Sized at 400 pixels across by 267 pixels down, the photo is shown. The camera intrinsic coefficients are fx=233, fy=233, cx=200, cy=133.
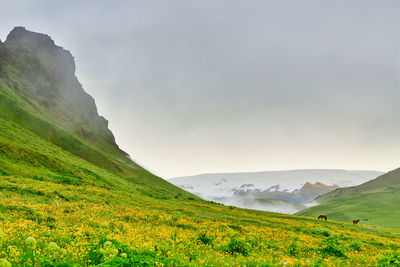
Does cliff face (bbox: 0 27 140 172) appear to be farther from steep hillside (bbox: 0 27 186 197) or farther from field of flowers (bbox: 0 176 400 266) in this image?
field of flowers (bbox: 0 176 400 266)

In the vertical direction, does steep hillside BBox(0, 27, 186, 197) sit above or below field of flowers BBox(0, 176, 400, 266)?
above

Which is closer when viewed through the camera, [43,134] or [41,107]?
[43,134]

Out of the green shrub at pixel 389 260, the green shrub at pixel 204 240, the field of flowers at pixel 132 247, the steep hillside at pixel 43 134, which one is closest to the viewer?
the field of flowers at pixel 132 247

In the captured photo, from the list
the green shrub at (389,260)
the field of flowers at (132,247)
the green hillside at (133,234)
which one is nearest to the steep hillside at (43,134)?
the green hillside at (133,234)

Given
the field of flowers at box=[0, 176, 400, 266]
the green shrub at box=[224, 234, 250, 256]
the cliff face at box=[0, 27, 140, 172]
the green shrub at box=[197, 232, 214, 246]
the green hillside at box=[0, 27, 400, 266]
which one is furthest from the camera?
the cliff face at box=[0, 27, 140, 172]

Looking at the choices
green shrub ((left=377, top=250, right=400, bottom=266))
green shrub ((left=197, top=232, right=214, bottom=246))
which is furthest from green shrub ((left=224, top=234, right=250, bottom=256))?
green shrub ((left=377, top=250, right=400, bottom=266))

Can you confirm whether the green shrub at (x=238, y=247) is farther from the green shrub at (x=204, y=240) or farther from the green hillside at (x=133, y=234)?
the green shrub at (x=204, y=240)

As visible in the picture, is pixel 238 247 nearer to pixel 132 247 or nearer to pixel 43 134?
pixel 132 247

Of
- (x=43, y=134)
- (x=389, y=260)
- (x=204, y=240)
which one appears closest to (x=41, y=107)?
(x=43, y=134)

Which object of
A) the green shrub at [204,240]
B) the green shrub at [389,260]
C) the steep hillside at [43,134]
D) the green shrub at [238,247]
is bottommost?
the green shrub at [204,240]

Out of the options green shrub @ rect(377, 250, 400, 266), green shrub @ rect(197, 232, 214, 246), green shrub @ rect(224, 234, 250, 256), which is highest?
green shrub @ rect(377, 250, 400, 266)

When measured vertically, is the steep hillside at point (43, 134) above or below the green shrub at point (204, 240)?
above

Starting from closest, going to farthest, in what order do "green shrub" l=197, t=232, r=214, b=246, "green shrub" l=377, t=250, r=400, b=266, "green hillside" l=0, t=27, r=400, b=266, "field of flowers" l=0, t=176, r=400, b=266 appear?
"field of flowers" l=0, t=176, r=400, b=266 → "green hillside" l=0, t=27, r=400, b=266 → "green shrub" l=377, t=250, r=400, b=266 → "green shrub" l=197, t=232, r=214, b=246

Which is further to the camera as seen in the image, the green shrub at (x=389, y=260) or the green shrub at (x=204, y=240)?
the green shrub at (x=204, y=240)
